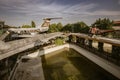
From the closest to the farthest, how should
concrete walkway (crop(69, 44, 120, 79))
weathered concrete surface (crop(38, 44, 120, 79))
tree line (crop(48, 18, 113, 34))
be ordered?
concrete walkway (crop(69, 44, 120, 79)), weathered concrete surface (crop(38, 44, 120, 79)), tree line (crop(48, 18, 113, 34))

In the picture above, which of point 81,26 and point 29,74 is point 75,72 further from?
point 81,26

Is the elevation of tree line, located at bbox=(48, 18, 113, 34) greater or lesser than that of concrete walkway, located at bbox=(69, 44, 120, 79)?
greater

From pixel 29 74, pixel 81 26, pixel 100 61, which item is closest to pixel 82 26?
pixel 81 26

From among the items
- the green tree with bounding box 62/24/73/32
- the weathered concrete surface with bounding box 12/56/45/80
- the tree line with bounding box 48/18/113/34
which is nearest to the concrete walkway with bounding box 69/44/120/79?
the weathered concrete surface with bounding box 12/56/45/80

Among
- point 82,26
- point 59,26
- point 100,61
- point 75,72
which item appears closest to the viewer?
point 75,72

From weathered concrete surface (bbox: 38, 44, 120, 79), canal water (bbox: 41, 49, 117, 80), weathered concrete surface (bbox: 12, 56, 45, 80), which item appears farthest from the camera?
canal water (bbox: 41, 49, 117, 80)

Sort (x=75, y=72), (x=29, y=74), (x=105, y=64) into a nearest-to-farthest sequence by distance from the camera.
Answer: (x=29, y=74), (x=105, y=64), (x=75, y=72)

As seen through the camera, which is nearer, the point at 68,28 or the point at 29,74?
the point at 29,74

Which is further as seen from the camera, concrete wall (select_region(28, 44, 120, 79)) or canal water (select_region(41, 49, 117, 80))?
canal water (select_region(41, 49, 117, 80))

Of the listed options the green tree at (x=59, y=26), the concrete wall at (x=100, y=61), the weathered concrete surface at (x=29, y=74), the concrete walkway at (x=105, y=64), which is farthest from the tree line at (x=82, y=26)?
the weathered concrete surface at (x=29, y=74)

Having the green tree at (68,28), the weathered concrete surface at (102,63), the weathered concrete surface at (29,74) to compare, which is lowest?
the weathered concrete surface at (102,63)

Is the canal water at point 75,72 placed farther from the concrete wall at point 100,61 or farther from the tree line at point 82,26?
the tree line at point 82,26

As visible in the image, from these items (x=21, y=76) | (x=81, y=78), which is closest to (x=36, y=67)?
(x=21, y=76)

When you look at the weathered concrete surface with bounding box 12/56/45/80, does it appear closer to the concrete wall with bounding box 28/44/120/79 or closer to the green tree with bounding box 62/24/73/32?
the concrete wall with bounding box 28/44/120/79
